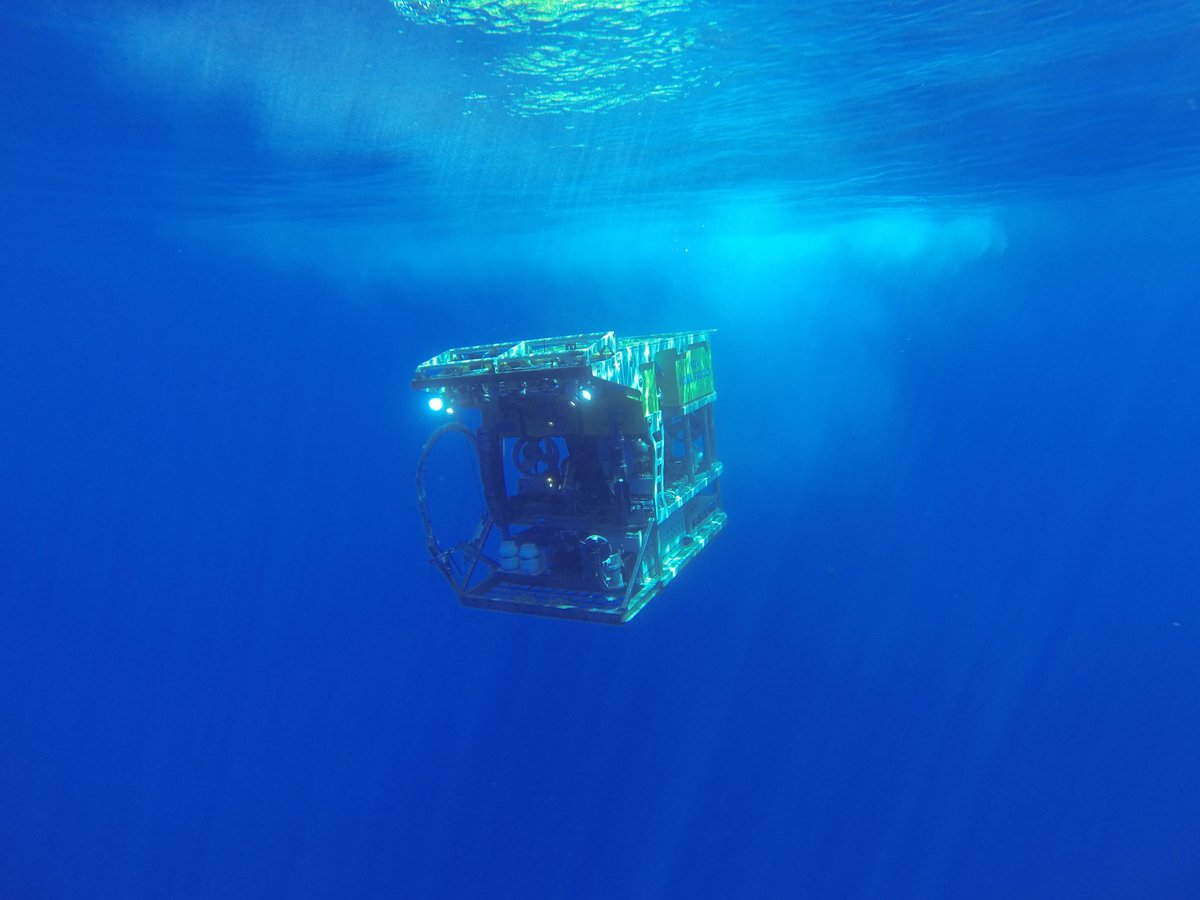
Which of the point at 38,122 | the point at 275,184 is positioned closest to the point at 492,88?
the point at 38,122

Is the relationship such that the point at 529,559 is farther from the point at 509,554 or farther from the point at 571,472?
the point at 571,472

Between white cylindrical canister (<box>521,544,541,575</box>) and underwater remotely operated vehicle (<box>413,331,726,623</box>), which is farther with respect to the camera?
white cylindrical canister (<box>521,544,541,575</box>)

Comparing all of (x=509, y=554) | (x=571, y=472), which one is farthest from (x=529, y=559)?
(x=571, y=472)

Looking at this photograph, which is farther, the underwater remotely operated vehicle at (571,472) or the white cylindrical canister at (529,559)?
the white cylindrical canister at (529,559)

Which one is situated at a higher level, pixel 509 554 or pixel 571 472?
pixel 571 472

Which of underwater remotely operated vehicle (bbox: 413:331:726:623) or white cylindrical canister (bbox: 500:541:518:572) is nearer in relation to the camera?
underwater remotely operated vehicle (bbox: 413:331:726:623)

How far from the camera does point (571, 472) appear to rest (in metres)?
7.14

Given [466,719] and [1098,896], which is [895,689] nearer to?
[1098,896]

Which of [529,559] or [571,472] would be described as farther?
[571,472]

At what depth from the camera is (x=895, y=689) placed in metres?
15.9

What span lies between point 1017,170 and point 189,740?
29.8 m

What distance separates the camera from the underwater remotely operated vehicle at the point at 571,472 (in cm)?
592

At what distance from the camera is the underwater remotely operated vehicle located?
5.92 m

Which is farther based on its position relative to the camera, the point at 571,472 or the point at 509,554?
the point at 571,472
